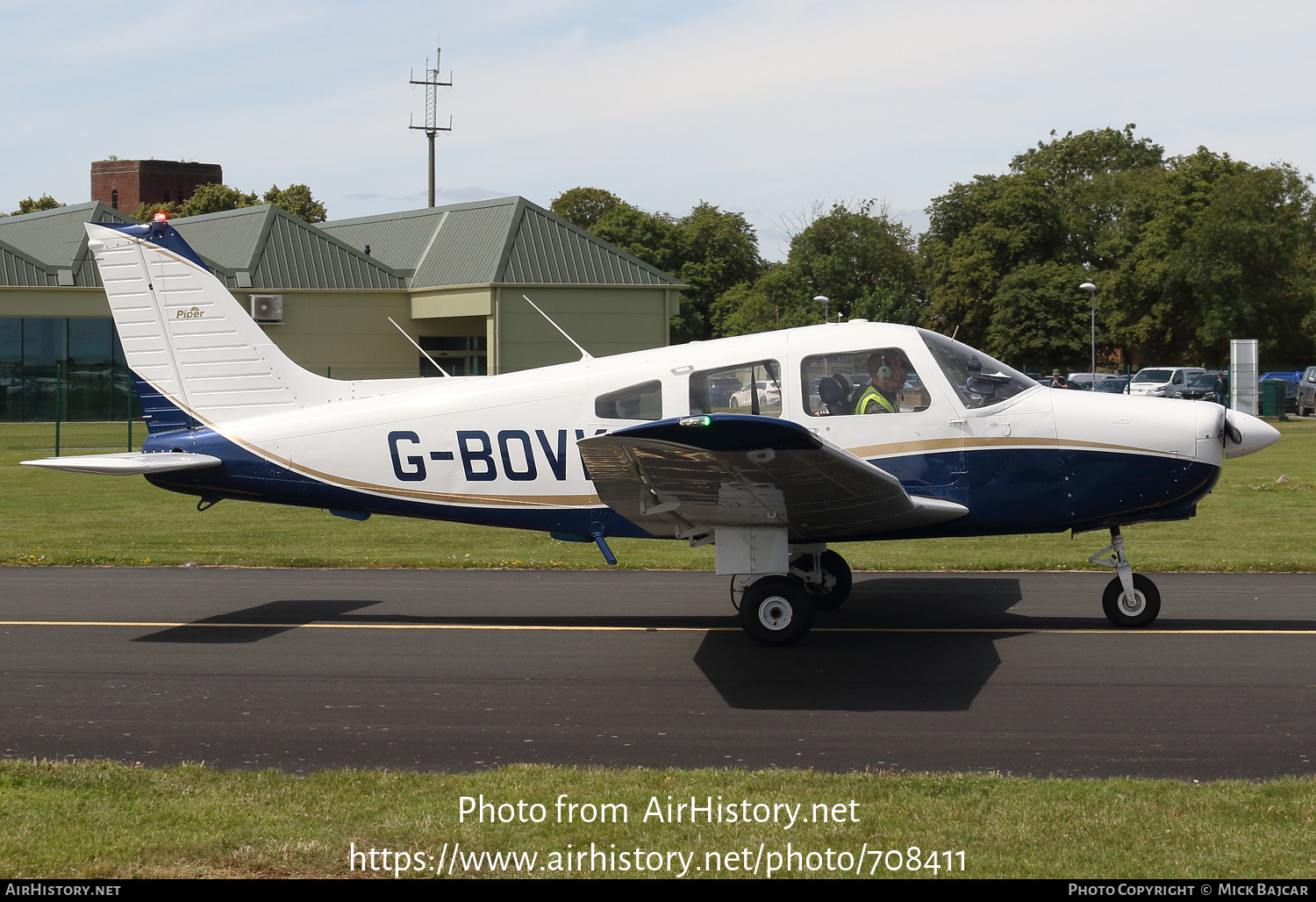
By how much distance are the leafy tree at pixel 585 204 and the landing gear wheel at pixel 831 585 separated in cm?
8394

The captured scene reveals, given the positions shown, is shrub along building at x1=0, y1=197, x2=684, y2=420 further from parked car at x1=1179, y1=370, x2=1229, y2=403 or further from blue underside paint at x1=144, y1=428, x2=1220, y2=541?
blue underside paint at x1=144, y1=428, x2=1220, y2=541

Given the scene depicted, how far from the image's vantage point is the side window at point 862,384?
361 inches

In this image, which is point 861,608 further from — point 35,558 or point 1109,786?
point 35,558

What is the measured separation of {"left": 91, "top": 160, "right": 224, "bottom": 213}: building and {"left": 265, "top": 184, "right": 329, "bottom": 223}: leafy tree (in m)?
A: 11.9

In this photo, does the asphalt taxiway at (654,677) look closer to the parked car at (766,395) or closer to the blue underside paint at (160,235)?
the parked car at (766,395)

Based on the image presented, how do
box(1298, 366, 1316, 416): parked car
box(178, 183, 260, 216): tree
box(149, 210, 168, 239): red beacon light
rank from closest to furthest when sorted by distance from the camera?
box(149, 210, 168, 239): red beacon light, box(1298, 366, 1316, 416): parked car, box(178, 183, 260, 216): tree

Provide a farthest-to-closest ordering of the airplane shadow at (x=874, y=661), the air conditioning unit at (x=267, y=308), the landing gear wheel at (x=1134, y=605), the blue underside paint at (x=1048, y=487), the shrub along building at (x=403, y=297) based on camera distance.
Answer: the air conditioning unit at (x=267, y=308), the shrub along building at (x=403, y=297), the landing gear wheel at (x=1134, y=605), the blue underside paint at (x=1048, y=487), the airplane shadow at (x=874, y=661)

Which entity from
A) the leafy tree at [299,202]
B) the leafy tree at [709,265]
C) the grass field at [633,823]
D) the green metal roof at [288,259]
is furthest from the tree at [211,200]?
the grass field at [633,823]

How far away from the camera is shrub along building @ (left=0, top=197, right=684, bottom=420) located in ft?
147

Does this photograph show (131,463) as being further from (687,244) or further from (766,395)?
(687,244)

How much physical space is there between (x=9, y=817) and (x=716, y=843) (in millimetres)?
2973

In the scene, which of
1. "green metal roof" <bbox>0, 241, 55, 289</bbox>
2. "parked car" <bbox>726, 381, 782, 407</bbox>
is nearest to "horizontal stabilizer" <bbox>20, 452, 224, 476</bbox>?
"parked car" <bbox>726, 381, 782, 407</bbox>

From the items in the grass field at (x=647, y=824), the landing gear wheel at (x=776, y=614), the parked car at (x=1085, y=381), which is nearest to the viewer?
the grass field at (x=647, y=824)
